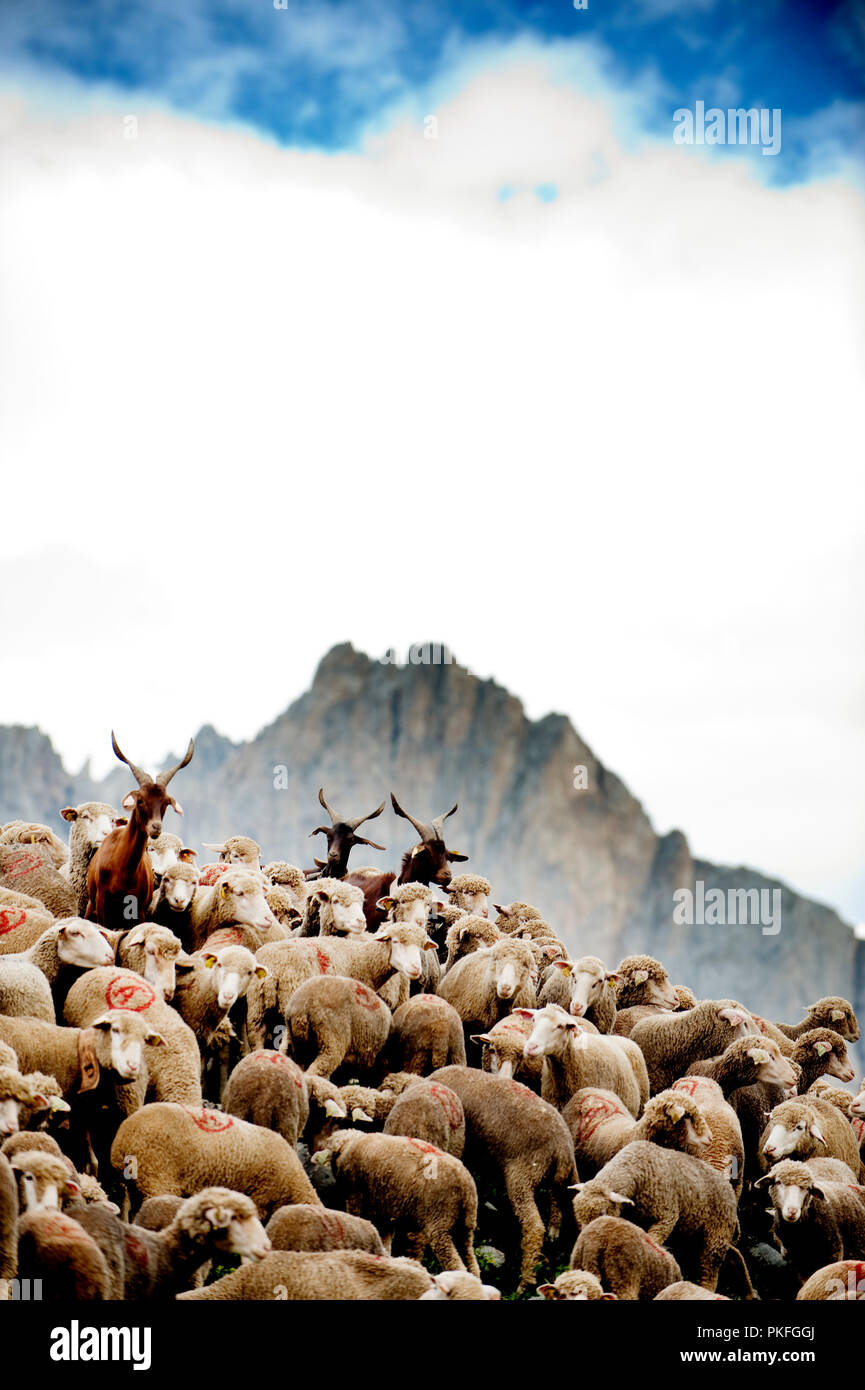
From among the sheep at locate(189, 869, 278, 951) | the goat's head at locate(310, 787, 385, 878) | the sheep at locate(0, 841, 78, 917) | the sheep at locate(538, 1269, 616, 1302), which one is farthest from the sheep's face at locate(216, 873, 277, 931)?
the sheep at locate(538, 1269, 616, 1302)

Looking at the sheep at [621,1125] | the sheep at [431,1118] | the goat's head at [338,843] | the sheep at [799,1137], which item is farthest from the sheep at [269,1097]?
the goat's head at [338,843]

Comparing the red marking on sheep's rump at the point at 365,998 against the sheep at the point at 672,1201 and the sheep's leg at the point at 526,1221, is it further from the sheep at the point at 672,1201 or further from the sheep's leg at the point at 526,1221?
the sheep at the point at 672,1201

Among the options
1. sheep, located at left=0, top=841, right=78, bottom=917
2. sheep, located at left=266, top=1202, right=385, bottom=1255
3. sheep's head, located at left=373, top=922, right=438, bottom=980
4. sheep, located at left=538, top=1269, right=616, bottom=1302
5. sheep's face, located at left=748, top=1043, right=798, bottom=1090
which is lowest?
sheep, located at left=538, top=1269, right=616, bottom=1302

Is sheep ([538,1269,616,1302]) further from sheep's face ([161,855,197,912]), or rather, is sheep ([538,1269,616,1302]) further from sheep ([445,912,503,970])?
sheep's face ([161,855,197,912])

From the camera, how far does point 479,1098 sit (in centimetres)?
757

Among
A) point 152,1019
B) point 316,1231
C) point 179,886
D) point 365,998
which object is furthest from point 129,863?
point 316,1231

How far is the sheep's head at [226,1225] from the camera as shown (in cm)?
576

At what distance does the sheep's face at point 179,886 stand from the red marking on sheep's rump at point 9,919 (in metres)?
0.93

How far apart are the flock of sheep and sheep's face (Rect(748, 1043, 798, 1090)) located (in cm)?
3

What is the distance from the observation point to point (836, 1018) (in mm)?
10281

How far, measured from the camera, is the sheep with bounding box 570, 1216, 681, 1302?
6.44 metres

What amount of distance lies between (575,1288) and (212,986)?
112 inches

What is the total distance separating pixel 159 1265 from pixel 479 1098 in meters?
2.26
